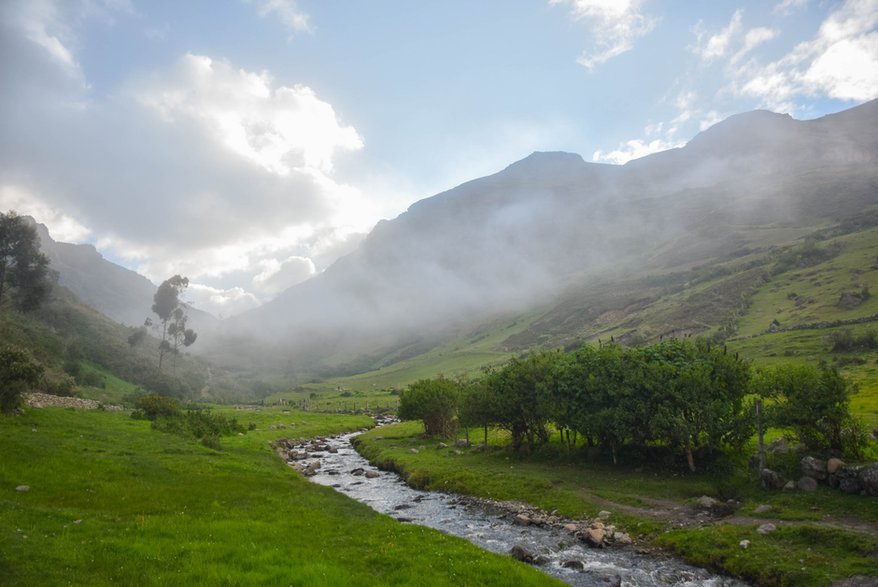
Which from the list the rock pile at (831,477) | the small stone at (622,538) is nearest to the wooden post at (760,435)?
the rock pile at (831,477)

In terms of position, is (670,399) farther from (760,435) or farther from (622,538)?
(622,538)

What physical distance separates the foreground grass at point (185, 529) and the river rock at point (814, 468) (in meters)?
25.5

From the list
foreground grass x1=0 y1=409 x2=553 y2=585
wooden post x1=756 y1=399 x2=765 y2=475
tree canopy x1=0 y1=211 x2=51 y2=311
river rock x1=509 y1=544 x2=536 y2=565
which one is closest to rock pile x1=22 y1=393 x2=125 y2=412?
foreground grass x1=0 y1=409 x2=553 y2=585

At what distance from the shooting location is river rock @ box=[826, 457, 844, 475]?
34.6 metres

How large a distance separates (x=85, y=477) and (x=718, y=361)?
55608 millimetres

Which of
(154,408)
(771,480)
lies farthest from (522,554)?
(154,408)

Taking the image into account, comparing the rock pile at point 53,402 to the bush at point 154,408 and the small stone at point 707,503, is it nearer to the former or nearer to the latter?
the bush at point 154,408

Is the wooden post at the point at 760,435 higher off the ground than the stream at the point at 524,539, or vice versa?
the wooden post at the point at 760,435

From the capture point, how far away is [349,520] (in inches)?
1307

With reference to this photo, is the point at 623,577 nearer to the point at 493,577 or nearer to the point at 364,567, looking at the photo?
the point at 493,577

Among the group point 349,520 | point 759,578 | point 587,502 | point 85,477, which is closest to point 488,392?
point 587,502

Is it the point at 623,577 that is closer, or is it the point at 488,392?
the point at 623,577

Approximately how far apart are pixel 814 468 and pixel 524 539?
2251 centimetres

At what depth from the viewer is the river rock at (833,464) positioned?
3461 centimetres
